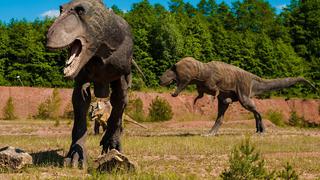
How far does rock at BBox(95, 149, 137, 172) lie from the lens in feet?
18.7

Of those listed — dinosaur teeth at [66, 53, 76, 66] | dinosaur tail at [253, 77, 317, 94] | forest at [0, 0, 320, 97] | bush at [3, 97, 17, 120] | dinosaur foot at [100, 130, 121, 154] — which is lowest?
dinosaur foot at [100, 130, 121, 154]

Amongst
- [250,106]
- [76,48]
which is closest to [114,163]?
[76,48]

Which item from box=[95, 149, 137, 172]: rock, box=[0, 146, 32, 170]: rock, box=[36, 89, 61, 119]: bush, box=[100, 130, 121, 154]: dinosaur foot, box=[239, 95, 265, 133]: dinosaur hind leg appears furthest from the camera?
box=[36, 89, 61, 119]: bush

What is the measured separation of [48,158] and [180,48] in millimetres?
23109

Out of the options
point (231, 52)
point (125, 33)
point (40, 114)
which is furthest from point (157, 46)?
point (125, 33)

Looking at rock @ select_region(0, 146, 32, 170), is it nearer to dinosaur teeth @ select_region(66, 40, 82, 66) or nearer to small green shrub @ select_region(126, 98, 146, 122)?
dinosaur teeth @ select_region(66, 40, 82, 66)

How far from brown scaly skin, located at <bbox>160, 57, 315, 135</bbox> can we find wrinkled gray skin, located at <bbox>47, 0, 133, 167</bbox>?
6.37 metres

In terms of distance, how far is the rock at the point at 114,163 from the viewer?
225 inches

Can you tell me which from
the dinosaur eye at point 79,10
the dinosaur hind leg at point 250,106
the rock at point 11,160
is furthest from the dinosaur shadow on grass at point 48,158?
the dinosaur hind leg at point 250,106

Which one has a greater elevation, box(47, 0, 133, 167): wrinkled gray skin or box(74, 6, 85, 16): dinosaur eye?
box(74, 6, 85, 16): dinosaur eye

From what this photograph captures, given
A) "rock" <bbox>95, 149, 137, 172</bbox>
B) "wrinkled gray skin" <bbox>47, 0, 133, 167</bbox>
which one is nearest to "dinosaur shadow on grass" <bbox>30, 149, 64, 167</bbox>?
"wrinkled gray skin" <bbox>47, 0, 133, 167</bbox>

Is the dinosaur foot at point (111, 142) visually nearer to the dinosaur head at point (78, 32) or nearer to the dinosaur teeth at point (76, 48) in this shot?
the dinosaur head at point (78, 32)

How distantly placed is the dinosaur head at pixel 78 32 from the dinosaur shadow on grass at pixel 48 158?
5.70 ft

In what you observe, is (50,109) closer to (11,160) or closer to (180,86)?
(180,86)
